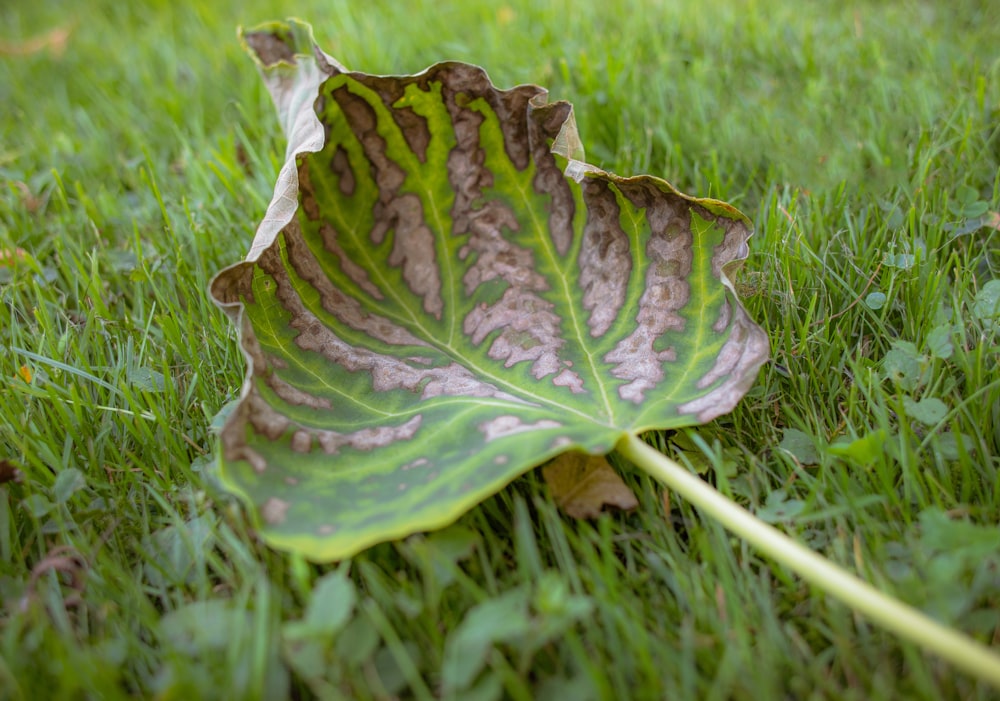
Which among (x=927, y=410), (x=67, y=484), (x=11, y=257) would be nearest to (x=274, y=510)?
(x=67, y=484)

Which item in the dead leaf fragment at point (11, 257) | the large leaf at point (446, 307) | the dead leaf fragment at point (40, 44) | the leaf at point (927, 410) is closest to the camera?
the large leaf at point (446, 307)

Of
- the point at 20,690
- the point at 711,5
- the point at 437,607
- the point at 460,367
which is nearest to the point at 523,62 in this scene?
the point at 711,5

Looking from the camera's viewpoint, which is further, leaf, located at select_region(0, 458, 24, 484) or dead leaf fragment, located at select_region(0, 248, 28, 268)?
dead leaf fragment, located at select_region(0, 248, 28, 268)

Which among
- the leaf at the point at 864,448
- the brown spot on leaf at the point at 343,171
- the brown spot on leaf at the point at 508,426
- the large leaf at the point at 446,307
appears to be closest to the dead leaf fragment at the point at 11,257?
the large leaf at the point at 446,307

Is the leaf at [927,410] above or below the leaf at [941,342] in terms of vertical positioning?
below

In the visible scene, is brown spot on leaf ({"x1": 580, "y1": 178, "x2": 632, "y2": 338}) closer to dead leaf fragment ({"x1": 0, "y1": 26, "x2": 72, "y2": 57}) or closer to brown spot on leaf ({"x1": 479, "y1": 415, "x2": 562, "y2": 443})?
brown spot on leaf ({"x1": 479, "y1": 415, "x2": 562, "y2": 443})

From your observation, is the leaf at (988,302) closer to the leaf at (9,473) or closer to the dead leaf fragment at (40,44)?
the leaf at (9,473)

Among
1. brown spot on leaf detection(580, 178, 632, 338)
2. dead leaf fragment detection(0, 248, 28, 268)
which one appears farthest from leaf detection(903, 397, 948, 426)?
dead leaf fragment detection(0, 248, 28, 268)
